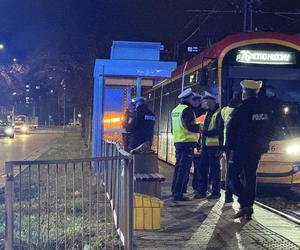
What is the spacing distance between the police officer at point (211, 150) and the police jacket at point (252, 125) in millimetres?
1645

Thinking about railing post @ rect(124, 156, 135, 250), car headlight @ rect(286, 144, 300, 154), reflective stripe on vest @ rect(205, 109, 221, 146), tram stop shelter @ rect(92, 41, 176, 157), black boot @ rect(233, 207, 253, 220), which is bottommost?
black boot @ rect(233, 207, 253, 220)

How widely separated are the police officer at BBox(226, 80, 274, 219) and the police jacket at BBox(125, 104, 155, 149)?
326 cm

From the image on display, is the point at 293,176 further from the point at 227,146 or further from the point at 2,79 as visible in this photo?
the point at 2,79

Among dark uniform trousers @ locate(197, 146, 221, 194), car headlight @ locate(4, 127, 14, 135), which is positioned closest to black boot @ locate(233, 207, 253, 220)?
dark uniform trousers @ locate(197, 146, 221, 194)

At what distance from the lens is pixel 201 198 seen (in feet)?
33.9

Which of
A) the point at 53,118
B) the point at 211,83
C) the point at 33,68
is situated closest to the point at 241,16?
the point at 33,68

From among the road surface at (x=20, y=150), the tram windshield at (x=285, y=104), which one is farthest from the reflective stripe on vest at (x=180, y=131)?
the road surface at (x=20, y=150)

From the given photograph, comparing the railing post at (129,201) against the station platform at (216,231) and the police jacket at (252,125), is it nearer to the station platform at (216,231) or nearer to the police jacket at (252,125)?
the station platform at (216,231)

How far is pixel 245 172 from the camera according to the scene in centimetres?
823

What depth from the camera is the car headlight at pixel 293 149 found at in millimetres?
11773

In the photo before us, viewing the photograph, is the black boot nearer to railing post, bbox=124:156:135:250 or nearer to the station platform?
the station platform

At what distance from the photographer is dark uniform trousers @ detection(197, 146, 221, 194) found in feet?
33.4

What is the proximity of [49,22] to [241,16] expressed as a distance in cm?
1570

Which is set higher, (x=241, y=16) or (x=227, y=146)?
(x=241, y=16)
